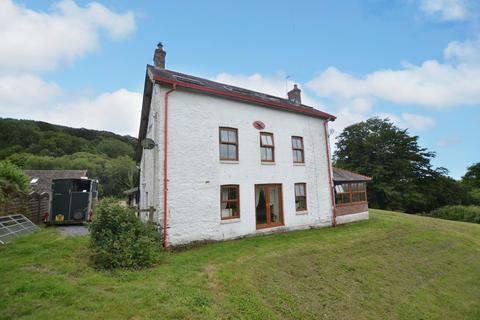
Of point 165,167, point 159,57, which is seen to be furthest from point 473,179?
point 165,167

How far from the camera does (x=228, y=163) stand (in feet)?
35.2

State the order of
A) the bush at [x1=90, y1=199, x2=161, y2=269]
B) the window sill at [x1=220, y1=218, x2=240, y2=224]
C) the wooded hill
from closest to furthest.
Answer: the bush at [x1=90, y1=199, x2=161, y2=269] < the window sill at [x1=220, y1=218, x2=240, y2=224] < the wooded hill

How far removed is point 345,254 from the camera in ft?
30.1

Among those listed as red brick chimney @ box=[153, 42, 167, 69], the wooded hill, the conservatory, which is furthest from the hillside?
the conservatory

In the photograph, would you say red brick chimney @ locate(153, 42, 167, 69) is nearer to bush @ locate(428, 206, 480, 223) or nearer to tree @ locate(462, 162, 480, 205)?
bush @ locate(428, 206, 480, 223)

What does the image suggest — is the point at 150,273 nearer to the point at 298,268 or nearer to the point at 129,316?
the point at 129,316

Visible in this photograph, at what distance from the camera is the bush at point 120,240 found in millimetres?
6629

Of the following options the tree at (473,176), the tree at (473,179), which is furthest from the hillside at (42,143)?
the tree at (473,176)

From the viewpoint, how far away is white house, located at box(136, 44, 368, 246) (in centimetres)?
934

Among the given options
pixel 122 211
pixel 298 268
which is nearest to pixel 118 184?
pixel 122 211

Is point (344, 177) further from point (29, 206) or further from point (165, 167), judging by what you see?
point (29, 206)

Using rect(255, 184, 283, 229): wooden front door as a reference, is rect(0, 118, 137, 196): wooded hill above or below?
above

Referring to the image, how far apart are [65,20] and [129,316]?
13.4 meters

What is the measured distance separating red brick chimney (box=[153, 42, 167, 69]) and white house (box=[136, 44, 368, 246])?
0.06 meters
